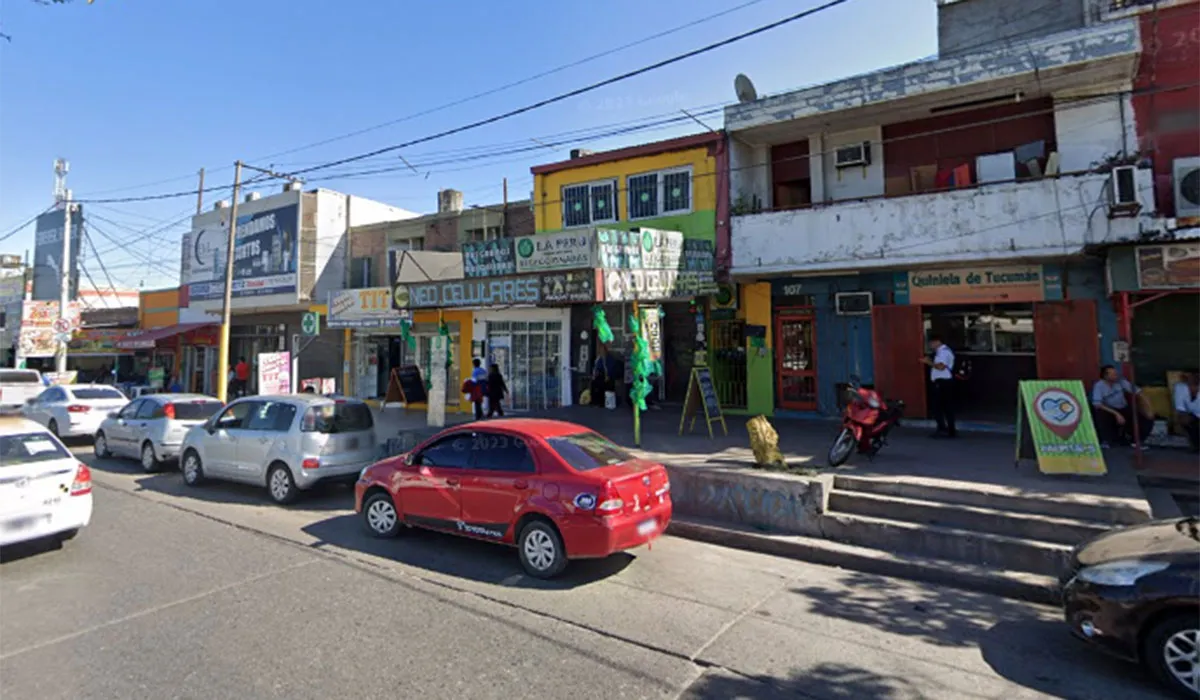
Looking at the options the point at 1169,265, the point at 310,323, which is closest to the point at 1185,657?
the point at 1169,265

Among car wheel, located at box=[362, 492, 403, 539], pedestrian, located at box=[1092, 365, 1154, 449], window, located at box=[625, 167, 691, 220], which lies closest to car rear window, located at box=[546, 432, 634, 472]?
car wheel, located at box=[362, 492, 403, 539]

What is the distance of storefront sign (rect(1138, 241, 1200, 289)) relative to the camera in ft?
30.5

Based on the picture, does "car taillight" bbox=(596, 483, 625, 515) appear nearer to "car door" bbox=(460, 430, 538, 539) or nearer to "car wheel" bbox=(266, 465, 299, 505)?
"car door" bbox=(460, 430, 538, 539)

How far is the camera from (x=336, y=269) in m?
22.8

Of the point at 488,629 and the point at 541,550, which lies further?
the point at 541,550

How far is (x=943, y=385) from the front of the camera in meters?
10.9

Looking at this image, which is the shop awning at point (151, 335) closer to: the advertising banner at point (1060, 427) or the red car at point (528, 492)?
the red car at point (528, 492)

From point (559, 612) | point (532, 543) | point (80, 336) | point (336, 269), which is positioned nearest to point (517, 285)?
point (532, 543)

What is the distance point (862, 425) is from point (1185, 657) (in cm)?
508

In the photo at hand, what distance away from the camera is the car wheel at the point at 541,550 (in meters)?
5.98

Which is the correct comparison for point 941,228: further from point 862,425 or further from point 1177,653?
point 1177,653

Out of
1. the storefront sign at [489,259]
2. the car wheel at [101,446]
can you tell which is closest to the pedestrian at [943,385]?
the storefront sign at [489,259]

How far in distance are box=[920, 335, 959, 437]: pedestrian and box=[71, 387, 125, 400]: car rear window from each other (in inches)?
751

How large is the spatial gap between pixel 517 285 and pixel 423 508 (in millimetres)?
5187
